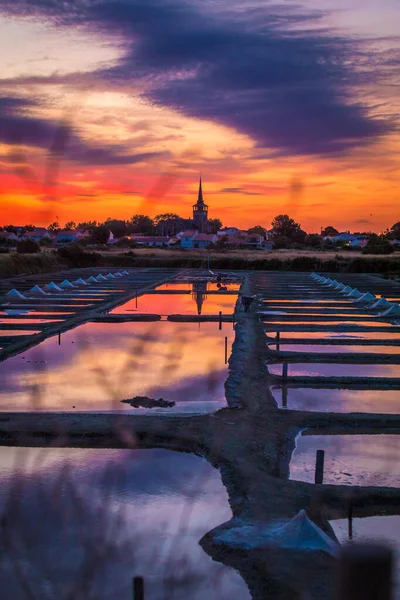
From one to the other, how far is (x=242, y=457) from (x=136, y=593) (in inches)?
111

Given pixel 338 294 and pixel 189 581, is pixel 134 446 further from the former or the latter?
pixel 338 294

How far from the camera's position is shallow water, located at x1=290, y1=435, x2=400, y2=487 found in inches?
232

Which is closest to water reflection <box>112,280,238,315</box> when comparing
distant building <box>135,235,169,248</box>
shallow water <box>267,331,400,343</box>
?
shallow water <box>267,331,400,343</box>

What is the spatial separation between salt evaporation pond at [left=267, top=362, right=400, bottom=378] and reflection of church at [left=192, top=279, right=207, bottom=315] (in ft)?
23.9

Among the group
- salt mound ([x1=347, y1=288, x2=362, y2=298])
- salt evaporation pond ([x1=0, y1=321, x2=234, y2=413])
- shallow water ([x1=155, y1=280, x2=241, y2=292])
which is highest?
salt mound ([x1=347, y1=288, x2=362, y2=298])

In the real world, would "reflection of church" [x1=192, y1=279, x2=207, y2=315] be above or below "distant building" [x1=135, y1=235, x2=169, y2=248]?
below

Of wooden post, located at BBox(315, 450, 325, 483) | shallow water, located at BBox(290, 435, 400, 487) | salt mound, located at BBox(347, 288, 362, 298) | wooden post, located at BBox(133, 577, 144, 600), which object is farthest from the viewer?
salt mound, located at BBox(347, 288, 362, 298)

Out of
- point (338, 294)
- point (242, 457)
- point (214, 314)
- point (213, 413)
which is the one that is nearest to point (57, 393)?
point (213, 413)

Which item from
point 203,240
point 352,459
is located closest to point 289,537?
point 352,459

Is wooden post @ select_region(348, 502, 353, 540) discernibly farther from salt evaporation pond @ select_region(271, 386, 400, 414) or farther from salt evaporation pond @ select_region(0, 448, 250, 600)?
salt evaporation pond @ select_region(271, 386, 400, 414)

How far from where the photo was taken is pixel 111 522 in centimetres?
491

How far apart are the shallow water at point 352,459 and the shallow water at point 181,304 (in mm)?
10888

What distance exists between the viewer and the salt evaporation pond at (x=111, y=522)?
13.4 ft

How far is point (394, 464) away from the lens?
6281 mm
